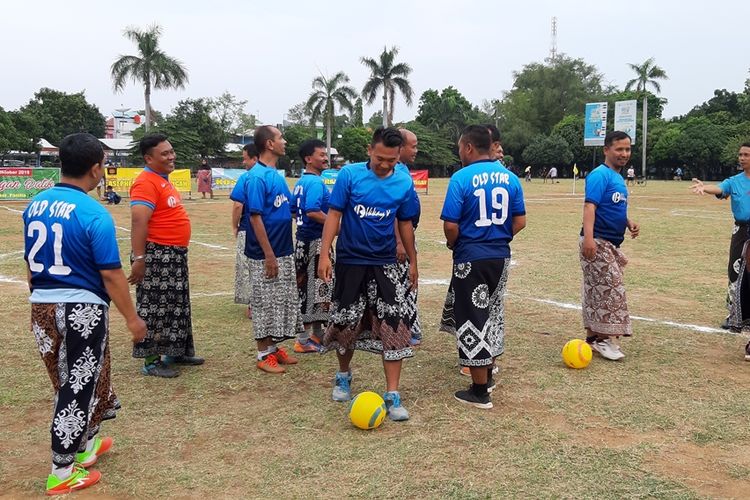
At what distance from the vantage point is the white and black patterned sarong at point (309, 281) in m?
6.20

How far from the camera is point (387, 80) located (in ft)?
188

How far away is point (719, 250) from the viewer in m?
12.4

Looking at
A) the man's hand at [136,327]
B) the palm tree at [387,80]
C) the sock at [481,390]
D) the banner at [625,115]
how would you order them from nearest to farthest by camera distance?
the man's hand at [136,327], the sock at [481,390], the banner at [625,115], the palm tree at [387,80]

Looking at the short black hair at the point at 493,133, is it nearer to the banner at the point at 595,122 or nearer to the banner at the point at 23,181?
the banner at the point at 23,181

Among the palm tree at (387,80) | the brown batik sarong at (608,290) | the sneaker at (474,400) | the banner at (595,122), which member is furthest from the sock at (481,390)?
the palm tree at (387,80)

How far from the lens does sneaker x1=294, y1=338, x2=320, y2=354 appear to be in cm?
609

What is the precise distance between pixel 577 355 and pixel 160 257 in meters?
3.65

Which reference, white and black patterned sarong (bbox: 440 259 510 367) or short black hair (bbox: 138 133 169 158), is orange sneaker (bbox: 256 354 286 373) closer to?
white and black patterned sarong (bbox: 440 259 510 367)

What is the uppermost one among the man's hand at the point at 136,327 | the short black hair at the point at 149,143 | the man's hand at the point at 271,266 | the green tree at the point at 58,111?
the green tree at the point at 58,111

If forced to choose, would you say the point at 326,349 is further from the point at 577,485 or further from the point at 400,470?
the point at 577,485

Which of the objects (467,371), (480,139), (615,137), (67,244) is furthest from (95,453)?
(615,137)

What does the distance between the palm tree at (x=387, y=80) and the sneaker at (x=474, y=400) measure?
174ft

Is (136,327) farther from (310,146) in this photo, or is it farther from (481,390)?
(310,146)

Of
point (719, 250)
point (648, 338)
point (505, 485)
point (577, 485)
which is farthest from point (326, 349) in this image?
point (719, 250)
